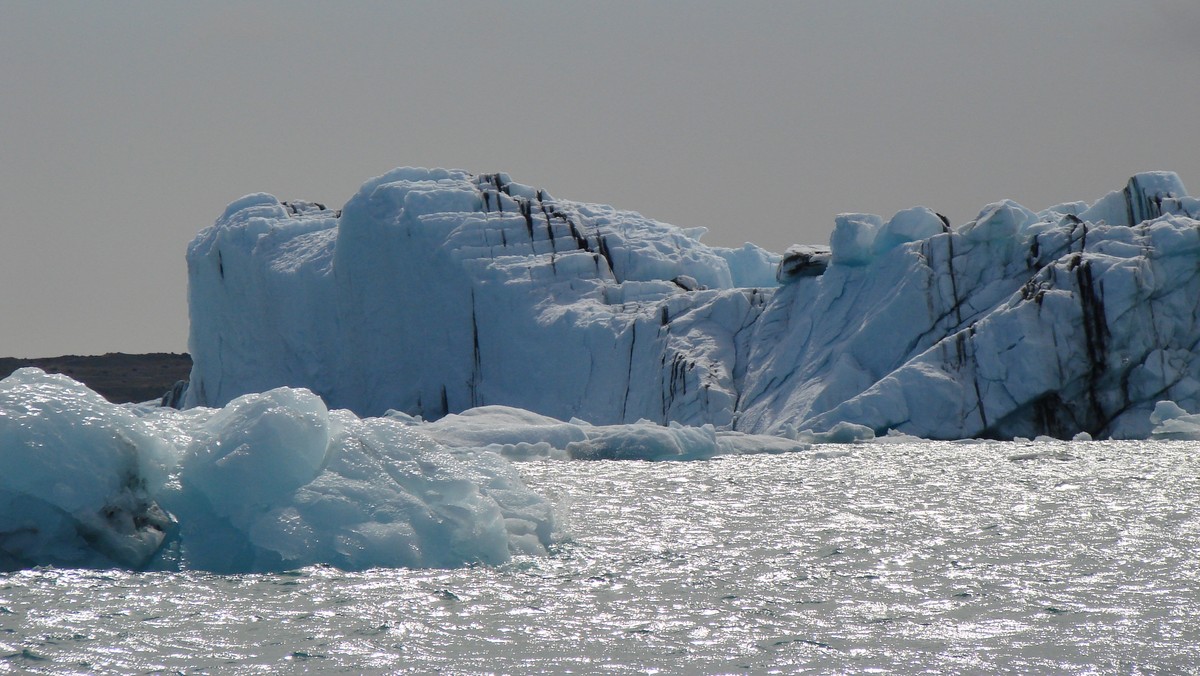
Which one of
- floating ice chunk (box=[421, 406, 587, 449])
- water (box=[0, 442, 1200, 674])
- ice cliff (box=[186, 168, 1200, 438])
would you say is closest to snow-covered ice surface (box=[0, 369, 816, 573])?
water (box=[0, 442, 1200, 674])

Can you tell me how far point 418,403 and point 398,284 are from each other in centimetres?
232

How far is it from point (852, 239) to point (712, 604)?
46.2 feet

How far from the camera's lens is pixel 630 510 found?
35.9 ft

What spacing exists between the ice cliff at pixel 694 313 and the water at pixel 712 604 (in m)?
7.11

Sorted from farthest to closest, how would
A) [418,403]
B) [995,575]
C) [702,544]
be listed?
1. [418,403]
2. [702,544]
3. [995,575]

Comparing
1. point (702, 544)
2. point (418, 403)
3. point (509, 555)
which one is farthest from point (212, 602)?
point (418, 403)

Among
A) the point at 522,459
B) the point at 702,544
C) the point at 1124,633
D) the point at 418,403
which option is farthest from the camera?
the point at 418,403

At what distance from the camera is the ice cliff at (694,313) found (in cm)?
1764

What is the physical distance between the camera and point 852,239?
20.0 metres

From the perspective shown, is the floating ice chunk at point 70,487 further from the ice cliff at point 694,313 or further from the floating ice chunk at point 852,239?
the floating ice chunk at point 852,239

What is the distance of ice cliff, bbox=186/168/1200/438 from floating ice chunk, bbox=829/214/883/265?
0.04 m

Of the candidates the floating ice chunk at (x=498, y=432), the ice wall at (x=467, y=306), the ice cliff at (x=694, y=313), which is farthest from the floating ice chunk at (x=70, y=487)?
the ice wall at (x=467, y=306)

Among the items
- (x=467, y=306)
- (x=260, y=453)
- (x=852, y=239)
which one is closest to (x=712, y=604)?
(x=260, y=453)

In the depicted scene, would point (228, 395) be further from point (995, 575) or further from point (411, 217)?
point (995, 575)
